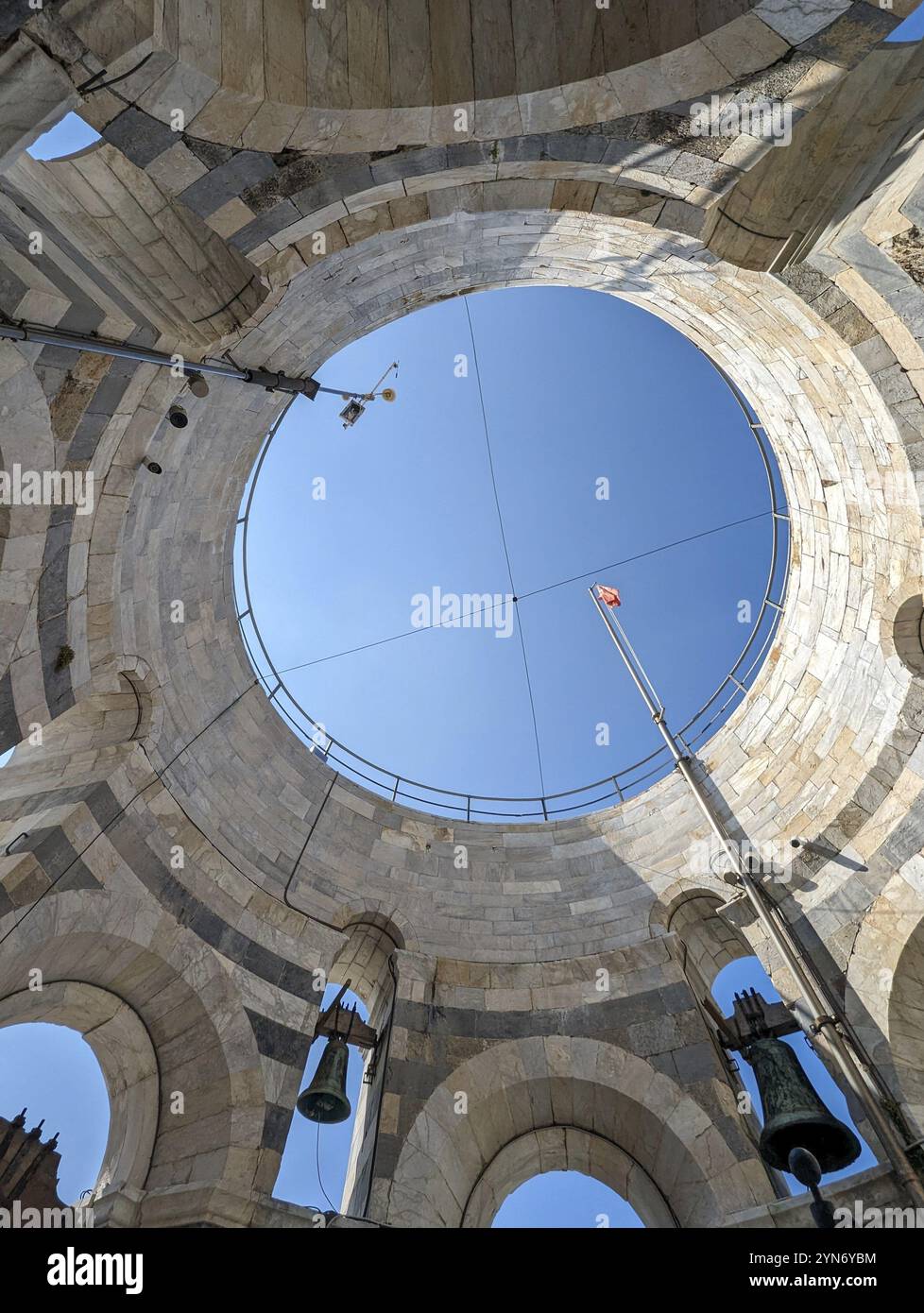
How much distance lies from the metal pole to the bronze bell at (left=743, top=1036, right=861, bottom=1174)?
0.85m

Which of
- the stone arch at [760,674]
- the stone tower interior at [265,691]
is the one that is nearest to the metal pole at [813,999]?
the stone tower interior at [265,691]

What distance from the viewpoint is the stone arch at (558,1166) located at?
9.80 metres

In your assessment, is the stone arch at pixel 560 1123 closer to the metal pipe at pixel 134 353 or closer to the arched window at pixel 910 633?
the arched window at pixel 910 633

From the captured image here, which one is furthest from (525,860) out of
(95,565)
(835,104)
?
(835,104)

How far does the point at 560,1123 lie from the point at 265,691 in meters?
8.66

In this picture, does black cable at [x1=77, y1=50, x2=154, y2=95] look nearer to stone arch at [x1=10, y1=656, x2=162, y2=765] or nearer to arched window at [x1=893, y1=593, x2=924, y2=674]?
stone arch at [x1=10, y1=656, x2=162, y2=765]

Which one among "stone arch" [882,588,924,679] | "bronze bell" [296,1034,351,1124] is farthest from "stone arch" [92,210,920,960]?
"bronze bell" [296,1034,351,1124]

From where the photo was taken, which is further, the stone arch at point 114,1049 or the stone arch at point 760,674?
the stone arch at point 114,1049

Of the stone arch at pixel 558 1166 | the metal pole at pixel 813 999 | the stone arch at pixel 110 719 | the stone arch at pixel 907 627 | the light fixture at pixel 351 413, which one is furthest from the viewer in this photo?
the light fixture at pixel 351 413

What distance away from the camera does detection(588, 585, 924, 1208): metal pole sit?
24.4 ft

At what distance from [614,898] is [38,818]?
9049 mm

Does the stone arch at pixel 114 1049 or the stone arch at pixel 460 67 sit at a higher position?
the stone arch at pixel 460 67

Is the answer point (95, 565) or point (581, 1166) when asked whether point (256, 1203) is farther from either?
point (95, 565)

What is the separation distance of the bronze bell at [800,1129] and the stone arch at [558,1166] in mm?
3533
